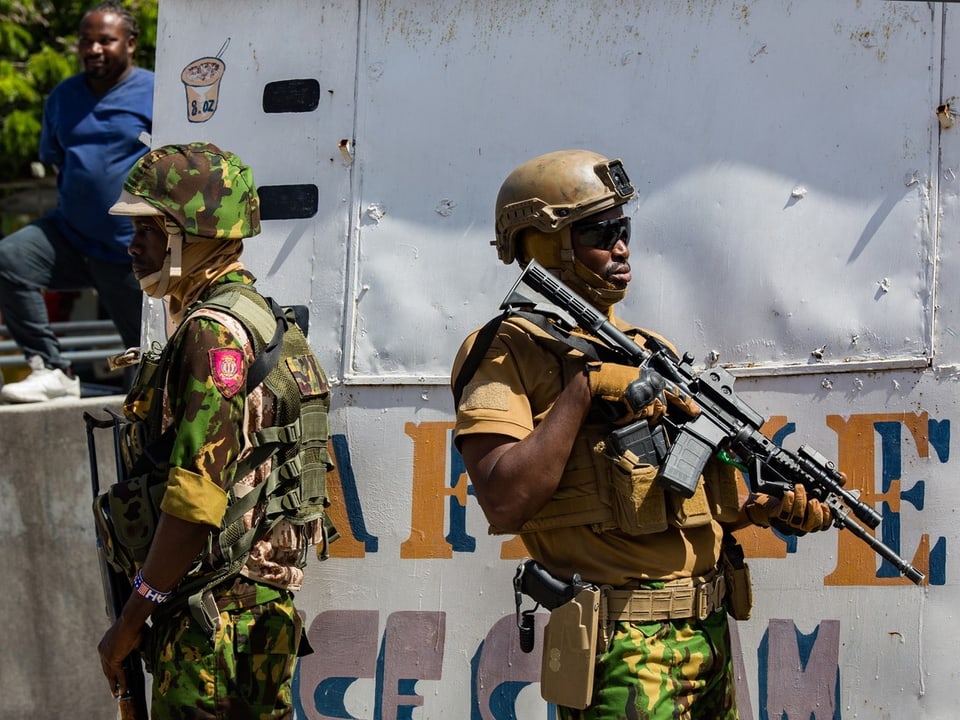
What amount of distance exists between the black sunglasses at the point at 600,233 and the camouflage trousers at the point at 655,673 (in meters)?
0.85

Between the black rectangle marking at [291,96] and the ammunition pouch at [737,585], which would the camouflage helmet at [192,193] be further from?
the ammunition pouch at [737,585]

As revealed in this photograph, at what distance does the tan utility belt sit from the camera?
9.12ft

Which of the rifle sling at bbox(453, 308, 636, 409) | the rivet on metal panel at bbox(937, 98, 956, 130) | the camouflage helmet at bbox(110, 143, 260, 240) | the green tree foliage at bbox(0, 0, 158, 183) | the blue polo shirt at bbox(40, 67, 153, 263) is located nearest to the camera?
the rifle sling at bbox(453, 308, 636, 409)

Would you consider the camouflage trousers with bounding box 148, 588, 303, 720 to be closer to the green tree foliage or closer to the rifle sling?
the rifle sling

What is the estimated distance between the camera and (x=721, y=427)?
2922mm

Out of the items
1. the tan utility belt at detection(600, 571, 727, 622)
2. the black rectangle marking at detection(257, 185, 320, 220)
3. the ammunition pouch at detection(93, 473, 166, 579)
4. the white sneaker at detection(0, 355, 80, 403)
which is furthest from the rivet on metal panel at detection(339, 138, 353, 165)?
the white sneaker at detection(0, 355, 80, 403)

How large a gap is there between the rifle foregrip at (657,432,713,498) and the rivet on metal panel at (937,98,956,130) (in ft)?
4.55

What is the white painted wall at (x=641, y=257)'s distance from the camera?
11.9 ft

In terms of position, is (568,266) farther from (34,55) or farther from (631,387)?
(34,55)

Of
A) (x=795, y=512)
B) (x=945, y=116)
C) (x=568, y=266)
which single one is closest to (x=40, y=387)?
(x=568, y=266)

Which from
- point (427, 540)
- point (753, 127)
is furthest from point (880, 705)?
point (753, 127)

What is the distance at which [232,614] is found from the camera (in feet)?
9.96

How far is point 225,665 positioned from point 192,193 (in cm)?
111

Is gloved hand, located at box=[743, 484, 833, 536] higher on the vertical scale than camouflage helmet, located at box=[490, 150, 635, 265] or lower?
lower
